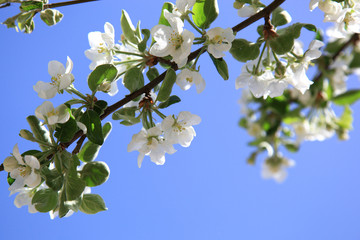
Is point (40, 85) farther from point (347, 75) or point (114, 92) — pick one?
point (347, 75)

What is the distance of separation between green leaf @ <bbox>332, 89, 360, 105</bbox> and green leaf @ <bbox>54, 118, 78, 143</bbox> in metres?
1.80

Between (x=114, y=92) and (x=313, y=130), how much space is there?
169 cm

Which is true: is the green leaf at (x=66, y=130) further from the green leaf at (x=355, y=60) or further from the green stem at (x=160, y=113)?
the green leaf at (x=355, y=60)

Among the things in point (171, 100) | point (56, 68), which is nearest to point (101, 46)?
point (56, 68)

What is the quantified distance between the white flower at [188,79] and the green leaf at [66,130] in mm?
274

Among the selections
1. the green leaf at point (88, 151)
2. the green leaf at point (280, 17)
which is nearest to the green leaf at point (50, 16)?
the green leaf at point (88, 151)

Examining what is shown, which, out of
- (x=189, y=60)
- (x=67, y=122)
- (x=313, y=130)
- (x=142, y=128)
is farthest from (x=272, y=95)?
(x=313, y=130)

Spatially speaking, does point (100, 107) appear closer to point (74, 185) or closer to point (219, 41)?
point (74, 185)

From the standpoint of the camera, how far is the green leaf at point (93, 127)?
85 cm

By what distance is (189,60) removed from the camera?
0.90m

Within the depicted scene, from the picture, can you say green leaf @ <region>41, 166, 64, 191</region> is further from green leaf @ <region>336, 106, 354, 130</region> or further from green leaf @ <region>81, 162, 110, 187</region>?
green leaf @ <region>336, 106, 354, 130</region>

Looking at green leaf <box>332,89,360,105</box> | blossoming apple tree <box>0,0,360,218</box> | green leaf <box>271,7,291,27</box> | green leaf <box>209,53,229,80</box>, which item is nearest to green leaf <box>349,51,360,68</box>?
green leaf <box>332,89,360,105</box>

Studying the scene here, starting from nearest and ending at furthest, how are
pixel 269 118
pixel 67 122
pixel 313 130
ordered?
1. pixel 67 122
2. pixel 313 130
3. pixel 269 118

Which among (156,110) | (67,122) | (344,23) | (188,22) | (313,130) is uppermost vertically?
(313,130)
